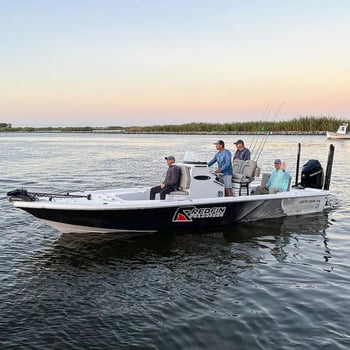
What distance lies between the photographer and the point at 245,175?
38.7 feet

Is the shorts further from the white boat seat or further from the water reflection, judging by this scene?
the water reflection

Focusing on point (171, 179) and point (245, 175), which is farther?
point (245, 175)

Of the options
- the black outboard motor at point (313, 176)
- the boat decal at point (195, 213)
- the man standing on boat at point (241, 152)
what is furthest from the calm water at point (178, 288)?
the black outboard motor at point (313, 176)

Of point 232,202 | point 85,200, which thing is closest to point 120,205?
point 85,200

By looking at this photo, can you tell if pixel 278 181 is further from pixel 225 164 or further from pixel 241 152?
pixel 225 164

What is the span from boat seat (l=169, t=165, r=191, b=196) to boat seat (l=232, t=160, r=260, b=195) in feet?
5.75

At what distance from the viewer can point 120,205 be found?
31.0 feet

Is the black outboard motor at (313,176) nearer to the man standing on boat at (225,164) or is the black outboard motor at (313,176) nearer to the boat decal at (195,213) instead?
the man standing on boat at (225,164)

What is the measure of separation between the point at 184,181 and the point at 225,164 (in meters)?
1.25

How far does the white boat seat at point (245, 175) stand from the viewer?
11.7m

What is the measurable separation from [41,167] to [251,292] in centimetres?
2183

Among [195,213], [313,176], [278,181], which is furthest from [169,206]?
[313,176]

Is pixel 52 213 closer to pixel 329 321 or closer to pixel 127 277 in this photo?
pixel 127 277

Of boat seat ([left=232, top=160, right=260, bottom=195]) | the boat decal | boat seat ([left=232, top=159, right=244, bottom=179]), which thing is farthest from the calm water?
boat seat ([left=232, top=159, right=244, bottom=179])
